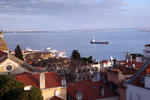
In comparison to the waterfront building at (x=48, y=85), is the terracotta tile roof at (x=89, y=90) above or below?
below

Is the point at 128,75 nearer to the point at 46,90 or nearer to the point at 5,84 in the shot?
the point at 46,90

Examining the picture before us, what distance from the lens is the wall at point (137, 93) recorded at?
44.6 ft

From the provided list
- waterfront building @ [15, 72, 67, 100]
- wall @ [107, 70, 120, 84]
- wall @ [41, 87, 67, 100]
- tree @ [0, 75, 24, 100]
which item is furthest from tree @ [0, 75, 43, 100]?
wall @ [107, 70, 120, 84]

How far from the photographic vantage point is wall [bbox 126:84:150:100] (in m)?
13.6

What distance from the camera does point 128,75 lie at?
1953 centimetres

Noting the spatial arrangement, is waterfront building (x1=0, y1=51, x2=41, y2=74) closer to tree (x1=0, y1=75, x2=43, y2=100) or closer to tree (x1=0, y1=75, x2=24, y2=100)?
tree (x1=0, y1=75, x2=43, y2=100)

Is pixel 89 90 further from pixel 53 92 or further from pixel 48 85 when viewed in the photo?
pixel 48 85

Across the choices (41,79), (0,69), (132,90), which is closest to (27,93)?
(41,79)

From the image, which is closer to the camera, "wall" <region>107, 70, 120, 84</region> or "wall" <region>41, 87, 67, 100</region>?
"wall" <region>41, 87, 67, 100</region>

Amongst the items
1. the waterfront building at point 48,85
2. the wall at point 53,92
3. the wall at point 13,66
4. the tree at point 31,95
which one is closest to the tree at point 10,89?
the tree at point 31,95

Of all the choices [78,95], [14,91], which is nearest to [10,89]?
[14,91]

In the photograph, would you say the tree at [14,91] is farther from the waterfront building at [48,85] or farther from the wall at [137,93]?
the wall at [137,93]

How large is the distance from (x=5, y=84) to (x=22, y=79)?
6.00 ft

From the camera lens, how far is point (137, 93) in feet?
47.0
